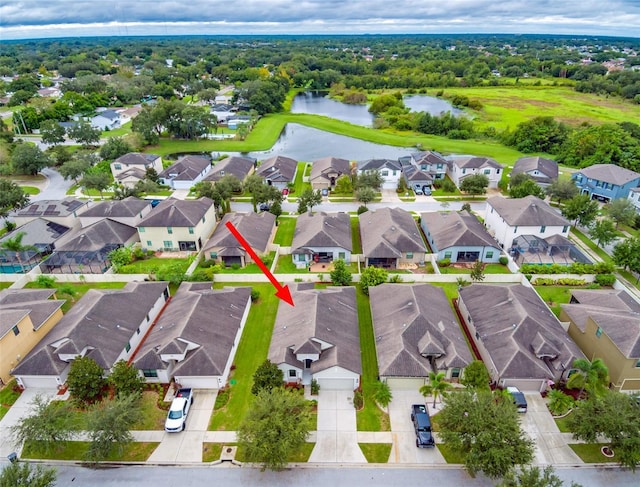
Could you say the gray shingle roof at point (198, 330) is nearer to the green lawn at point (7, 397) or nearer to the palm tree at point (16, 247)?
the green lawn at point (7, 397)

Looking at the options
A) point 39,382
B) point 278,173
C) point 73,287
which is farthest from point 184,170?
point 39,382

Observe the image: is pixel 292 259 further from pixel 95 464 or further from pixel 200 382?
pixel 95 464

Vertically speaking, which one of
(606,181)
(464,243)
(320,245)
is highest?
(606,181)

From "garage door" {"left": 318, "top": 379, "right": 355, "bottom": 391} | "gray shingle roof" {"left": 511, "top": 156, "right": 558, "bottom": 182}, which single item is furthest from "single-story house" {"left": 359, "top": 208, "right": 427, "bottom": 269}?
"gray shingle roof" {"left": 511, "top": 156, "right": 558, "bottom": 182}

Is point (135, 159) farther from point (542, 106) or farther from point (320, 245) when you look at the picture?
point (542, 106)

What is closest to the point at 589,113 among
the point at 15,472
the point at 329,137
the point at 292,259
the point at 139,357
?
the point at 329,137
